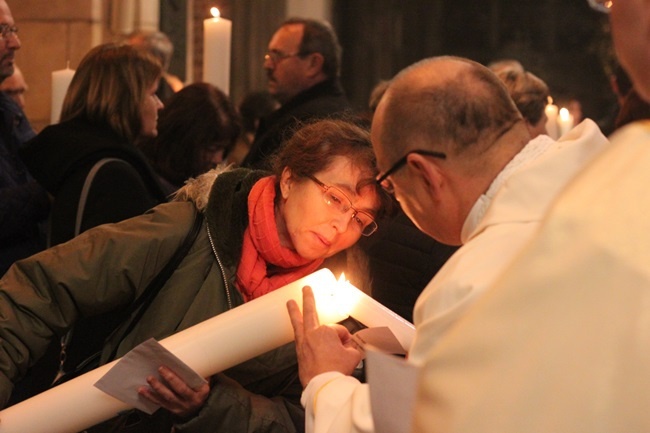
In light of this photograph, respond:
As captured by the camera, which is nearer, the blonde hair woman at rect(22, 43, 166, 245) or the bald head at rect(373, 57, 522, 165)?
the bald head at rect(373, 57, 522, 165)

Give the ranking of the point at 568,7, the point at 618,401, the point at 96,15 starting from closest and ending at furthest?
the point at 618,401, the point at 96,15, the point at 568,7

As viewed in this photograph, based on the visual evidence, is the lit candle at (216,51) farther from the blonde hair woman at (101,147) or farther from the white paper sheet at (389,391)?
the white paper sheet at (389,391)

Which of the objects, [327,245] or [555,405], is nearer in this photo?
[555,405]

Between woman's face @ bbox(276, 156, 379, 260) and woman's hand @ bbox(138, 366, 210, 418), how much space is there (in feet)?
1.59

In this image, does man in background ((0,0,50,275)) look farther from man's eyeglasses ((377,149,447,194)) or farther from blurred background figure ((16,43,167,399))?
man's eyeglasses ((377,149,447,194))

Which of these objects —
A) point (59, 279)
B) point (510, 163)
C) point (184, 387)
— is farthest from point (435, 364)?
point (59, 279)

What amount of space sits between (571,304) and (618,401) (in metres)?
0.09

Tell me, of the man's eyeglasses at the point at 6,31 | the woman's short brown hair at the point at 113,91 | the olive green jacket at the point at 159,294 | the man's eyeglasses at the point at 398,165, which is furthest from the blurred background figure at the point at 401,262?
the man's eyeglasses at the point at 6,31

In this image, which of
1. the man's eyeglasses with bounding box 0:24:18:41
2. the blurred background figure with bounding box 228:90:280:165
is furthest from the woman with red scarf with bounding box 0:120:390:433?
the blurred background figure with bounding box 228:90:280:165

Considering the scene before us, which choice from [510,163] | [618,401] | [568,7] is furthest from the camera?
[568,7]

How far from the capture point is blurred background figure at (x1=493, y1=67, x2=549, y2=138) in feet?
14.9

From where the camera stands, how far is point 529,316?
921mm

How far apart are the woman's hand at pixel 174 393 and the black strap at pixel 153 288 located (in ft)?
0.86

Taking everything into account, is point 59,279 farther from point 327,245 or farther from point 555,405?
point 555,405
